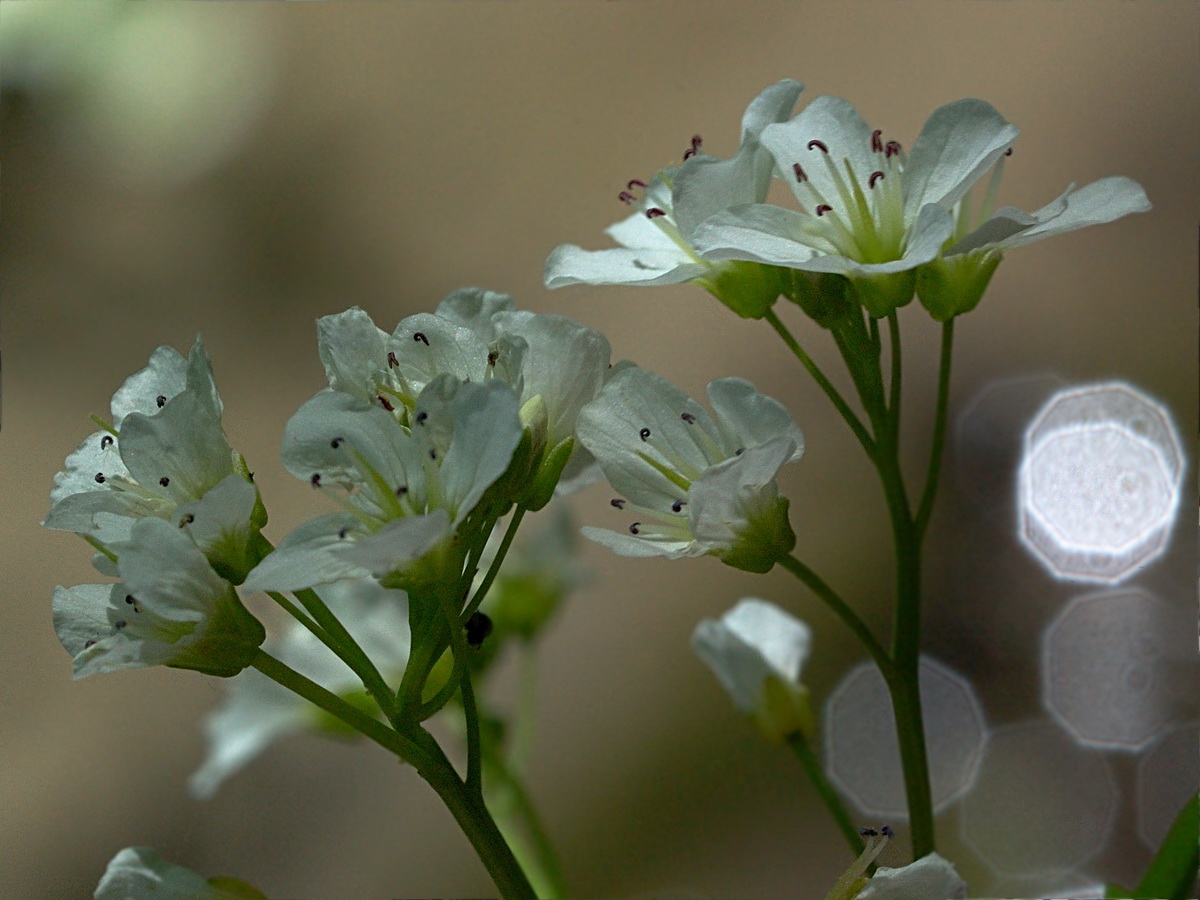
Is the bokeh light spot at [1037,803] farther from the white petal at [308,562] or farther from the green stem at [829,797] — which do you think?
the white petal at [308,562]

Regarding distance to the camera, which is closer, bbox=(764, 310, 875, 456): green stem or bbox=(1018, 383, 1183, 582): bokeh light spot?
bbox=(764, 310, 875, 456): green stem

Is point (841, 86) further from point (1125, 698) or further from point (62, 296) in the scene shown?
point (62, 296)

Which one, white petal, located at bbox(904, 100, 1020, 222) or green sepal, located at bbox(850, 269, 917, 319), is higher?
white petal, located at bbox(904, 100, 1020, 222)

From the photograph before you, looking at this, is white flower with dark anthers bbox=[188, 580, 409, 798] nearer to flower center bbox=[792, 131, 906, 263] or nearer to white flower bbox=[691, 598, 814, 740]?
white flower bbox=[691, 598, 814, 740]

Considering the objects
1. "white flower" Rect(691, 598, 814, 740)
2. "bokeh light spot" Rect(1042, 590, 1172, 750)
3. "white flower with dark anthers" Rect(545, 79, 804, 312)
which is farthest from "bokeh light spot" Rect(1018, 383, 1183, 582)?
"white flower with dark anthers" Rect(545, 79, 804, 312)

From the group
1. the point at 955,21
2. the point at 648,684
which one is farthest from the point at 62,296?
the point at 955,21

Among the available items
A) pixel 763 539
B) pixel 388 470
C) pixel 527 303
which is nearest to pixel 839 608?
pixel 763 539

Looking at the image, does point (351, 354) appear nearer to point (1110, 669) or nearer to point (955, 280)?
point (955, 280)
